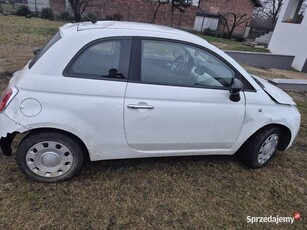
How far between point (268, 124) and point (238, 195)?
0.92 metres

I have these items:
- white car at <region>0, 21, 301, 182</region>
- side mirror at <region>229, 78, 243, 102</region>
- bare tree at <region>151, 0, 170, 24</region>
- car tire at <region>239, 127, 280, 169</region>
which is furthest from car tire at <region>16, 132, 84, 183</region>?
bare tree at <region>151, 0, 170, 24</region>

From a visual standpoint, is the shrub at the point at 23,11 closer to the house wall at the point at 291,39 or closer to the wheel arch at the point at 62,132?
the house wall at the point at 291,39

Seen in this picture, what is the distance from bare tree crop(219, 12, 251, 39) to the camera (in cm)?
2336

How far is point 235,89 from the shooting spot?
247 cm

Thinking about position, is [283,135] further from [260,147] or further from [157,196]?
[157,196]

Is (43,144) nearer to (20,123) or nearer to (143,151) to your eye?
(20,123)

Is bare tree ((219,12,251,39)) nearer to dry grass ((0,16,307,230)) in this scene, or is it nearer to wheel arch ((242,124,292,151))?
wheel arch ((242,124,292,151))

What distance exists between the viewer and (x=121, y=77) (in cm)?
229

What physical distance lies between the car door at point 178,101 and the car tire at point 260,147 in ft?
1.04

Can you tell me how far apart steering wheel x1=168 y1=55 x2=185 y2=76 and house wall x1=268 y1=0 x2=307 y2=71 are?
33.8 feet

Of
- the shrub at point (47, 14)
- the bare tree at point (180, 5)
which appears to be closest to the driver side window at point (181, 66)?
the shrub at point (47, 14)

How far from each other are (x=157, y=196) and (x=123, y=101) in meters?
1.04

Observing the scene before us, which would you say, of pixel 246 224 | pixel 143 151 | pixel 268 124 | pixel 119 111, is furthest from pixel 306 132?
pixel 119 111

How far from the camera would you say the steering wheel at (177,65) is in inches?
99.1
